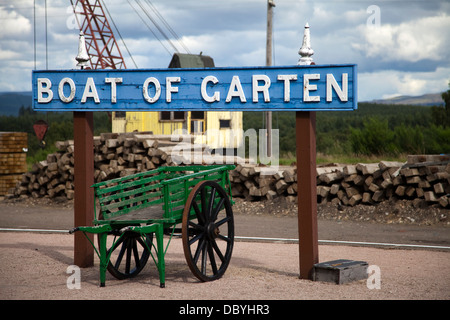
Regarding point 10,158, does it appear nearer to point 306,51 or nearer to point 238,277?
point 238,277

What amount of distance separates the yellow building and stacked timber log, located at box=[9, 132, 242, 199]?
10765mm

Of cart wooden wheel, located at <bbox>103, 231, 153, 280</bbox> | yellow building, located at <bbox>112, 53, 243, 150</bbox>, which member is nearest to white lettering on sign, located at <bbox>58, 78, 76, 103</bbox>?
cart wooden wheel, located at <bbox>103, 231, 153, 280</bbox>

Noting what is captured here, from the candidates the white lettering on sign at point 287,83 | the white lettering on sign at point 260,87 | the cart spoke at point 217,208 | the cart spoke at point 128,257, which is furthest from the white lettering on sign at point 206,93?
the cart spoke at point 128,257

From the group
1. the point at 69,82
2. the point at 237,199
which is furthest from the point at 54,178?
the point at 69,82

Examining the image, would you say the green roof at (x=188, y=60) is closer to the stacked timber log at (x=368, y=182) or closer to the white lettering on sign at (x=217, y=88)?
the stacked timber log at (x=368, y=182)

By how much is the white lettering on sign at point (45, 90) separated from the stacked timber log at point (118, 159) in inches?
267

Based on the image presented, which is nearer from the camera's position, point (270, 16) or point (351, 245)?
point (351, 245)

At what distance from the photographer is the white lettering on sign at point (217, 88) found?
6.80m

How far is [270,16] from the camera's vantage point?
73.2ft

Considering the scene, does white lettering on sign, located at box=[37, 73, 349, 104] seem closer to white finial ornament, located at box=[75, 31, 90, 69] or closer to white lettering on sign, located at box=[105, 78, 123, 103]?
white lettering on sign, located at box=[105, 78, 123, 103]

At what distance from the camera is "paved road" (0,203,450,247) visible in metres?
10.4
